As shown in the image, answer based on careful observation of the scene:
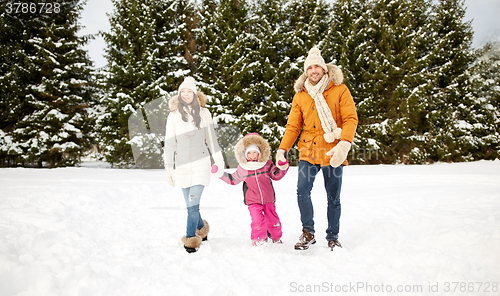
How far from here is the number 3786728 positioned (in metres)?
14.9

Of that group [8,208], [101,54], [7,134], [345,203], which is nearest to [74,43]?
[101,54]

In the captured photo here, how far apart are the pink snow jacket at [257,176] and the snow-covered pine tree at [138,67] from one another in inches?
393

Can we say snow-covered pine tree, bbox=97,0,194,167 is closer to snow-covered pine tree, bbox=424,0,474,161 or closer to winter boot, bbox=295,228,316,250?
winter boot, bbox=295,228,316,250

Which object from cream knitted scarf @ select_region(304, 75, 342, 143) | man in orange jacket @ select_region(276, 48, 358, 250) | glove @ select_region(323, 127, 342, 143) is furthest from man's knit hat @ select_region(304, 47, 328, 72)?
glove @ select_region(323, 127, 342, 143)

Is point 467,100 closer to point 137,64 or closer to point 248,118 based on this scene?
point 248,118

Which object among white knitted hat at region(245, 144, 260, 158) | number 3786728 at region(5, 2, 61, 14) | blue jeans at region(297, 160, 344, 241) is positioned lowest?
blue jeans at region(297, 160, 344, 241)

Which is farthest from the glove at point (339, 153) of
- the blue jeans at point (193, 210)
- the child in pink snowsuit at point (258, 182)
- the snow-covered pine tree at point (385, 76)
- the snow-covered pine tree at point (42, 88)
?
the snow-covered pine tree at point (42, 88)

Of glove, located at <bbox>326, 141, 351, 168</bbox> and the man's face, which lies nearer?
glove, located at <bbox>326, 141, 351, 168</bbox>

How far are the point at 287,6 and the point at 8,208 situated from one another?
1494 centimetres

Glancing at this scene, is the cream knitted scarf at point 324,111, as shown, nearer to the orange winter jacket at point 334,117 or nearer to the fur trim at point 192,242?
the orange winter jacket at point 334,117

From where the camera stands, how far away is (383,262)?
8.54ft

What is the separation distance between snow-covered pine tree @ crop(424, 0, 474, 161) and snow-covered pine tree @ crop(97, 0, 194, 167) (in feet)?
45.4

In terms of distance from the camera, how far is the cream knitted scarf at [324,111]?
296 centimetres

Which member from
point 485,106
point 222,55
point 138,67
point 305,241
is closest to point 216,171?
point 305,241
